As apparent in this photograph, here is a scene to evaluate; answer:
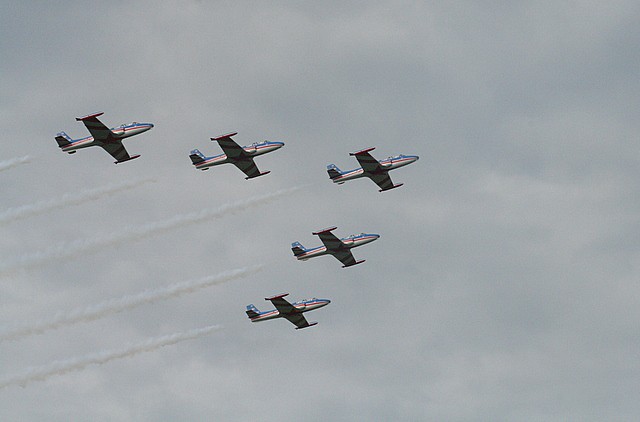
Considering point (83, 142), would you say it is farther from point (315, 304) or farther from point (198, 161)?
point (315, 304)


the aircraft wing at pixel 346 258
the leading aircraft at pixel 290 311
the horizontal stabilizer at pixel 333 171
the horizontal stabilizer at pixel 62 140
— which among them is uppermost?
the horizontal stabilizer at pixel 62 140

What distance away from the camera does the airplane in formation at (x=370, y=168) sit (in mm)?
174625

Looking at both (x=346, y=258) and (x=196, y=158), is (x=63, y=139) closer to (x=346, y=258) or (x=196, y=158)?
(x=196, y=158)

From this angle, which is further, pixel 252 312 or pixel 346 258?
pixel 346 258

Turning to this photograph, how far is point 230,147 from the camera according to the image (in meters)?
172

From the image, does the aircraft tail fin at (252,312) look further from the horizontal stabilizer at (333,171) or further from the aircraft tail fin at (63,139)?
the aircraft tail fin at (63,139)

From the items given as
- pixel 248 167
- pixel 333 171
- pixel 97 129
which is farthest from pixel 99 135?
pixel 333 171

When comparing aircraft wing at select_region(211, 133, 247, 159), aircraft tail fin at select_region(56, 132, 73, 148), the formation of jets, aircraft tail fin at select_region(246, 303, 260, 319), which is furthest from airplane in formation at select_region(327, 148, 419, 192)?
aircraft tail fin at select_region(56, 132, 73, 148)

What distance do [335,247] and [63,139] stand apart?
40.6 m

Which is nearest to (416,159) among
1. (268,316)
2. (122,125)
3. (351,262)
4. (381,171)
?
(381,171)

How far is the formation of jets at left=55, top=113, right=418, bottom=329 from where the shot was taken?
166 meters

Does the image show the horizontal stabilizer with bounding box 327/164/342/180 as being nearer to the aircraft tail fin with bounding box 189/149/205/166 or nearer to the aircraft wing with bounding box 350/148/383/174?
the aircraft wing with bounding box 350/148/383/174

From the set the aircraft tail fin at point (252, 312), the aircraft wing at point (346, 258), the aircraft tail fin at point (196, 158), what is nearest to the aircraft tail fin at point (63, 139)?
the aircraft tail fin at point (196, 158)

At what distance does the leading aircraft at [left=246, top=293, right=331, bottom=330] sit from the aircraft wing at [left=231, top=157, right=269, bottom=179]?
1759 centimetres
